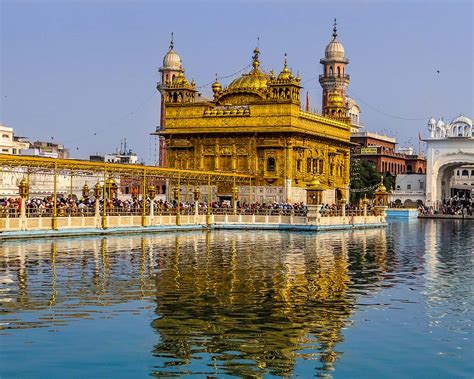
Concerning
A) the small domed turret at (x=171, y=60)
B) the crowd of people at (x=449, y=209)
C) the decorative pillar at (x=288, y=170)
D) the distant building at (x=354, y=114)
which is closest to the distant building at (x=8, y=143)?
the small domed turret at (x=171, y=60)

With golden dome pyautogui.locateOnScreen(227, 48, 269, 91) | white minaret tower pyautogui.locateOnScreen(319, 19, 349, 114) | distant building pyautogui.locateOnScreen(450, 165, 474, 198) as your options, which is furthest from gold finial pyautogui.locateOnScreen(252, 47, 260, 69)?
distant building pyautogui.locateOnScreen(450, 165, 474, 198)

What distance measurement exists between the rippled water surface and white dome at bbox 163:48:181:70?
66792 mm

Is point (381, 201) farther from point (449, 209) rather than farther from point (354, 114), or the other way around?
point (354, 114)

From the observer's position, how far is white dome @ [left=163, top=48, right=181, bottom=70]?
87.2 meters

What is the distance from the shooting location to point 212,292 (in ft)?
47.6

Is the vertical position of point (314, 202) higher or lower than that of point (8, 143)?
lower

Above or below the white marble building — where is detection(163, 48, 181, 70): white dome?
above

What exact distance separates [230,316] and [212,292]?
2.41m

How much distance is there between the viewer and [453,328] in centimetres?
1165

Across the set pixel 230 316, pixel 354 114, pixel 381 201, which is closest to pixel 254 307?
pixel 230 316

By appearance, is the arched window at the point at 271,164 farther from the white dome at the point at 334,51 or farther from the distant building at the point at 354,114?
the distant building at the point at 354,114

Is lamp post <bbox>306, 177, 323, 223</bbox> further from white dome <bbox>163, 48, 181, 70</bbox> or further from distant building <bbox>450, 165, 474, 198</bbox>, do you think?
distant building <bbox>450, 165, 474, 198</bbox>

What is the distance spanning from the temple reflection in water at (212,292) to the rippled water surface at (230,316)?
28mm

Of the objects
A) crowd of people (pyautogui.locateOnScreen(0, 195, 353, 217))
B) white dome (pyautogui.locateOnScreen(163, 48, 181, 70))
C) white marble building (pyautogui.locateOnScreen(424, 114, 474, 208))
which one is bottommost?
crowd of people (pyautogui.locateOnScreen(0, 195, 353, 217))
